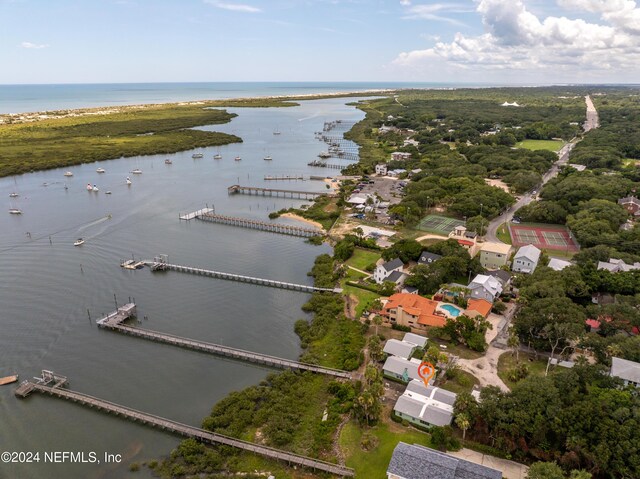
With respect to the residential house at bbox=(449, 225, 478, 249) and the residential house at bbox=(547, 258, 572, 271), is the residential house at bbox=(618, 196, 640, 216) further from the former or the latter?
the residential house at bbox=(449, 225, 478, 249)

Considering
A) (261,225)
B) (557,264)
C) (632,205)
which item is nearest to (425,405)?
(557,264)

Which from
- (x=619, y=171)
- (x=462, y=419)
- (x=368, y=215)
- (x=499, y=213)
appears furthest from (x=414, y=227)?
(x=619, y=171)

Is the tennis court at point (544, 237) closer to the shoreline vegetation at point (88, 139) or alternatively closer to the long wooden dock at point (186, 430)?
the long wooden dock at point (186, 430)

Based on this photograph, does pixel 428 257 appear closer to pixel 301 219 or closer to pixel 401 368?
pixel 401 368

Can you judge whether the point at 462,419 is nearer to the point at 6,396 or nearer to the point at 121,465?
the point at 121,465

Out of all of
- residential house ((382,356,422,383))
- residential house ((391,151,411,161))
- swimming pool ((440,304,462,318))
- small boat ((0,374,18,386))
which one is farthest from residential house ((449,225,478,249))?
residential house ((391,151,411,161))

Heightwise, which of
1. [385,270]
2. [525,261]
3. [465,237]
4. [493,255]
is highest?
[465,237]

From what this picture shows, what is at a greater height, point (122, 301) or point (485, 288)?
point (485, 288)
